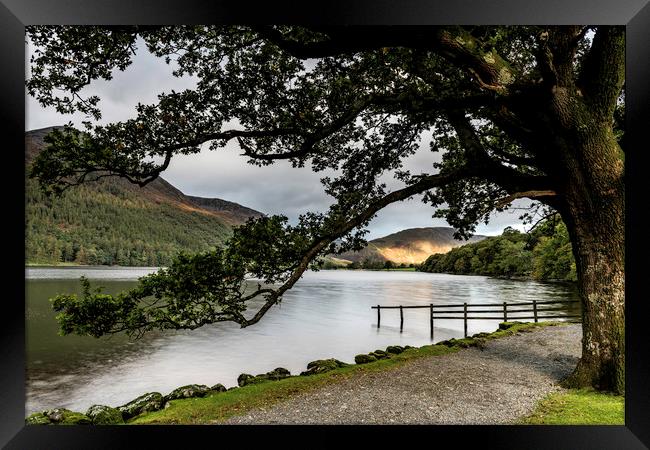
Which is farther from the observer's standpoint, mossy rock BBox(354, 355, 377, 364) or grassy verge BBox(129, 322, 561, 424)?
mossy rock BBox(354, 355, 377, 364)

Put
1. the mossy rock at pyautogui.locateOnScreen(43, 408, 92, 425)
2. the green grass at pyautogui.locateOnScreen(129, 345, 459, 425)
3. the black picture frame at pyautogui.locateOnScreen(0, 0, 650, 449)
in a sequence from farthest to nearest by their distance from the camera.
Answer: the mossy rock at pyautogui.locateOnScreen(43, 408, 92, 425) < the green grass at pyautogui.locateOnScreen(129, 345, 459, 425) < the black picture frame at pyautogui.locateOnScreen(0, 0, 650, 449)

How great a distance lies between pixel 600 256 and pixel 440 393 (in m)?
2.91

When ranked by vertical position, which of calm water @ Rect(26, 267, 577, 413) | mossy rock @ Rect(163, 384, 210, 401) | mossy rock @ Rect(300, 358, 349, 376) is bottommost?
calm water @ Rect(26, 267, 577, 413)

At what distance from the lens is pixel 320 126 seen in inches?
234

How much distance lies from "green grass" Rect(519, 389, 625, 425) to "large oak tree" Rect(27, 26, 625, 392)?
28cm

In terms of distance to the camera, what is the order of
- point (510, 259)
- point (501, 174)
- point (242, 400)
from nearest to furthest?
1. point (501, 174)
2. point (242, 400)
3. point (510, 259)

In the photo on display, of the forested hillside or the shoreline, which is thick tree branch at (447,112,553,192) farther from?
the forested hillside

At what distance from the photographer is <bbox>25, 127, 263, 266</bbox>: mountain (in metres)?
36.1

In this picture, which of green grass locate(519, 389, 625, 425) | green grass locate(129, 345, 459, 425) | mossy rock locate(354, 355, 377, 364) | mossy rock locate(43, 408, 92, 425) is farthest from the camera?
mossy rock locate(354, 355, 377, 364)

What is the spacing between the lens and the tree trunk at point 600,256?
4.75 meters

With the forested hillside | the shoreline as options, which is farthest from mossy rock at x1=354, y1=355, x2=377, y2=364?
the forested hillside
